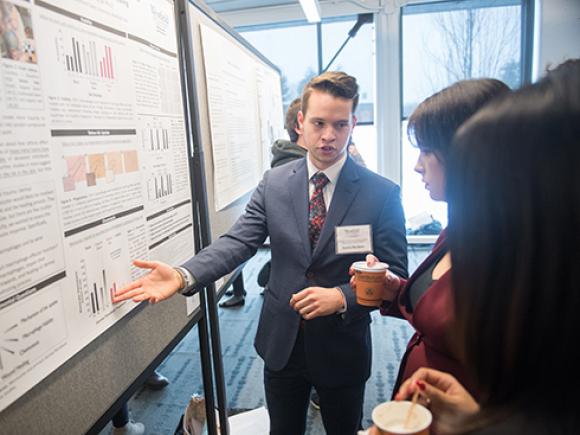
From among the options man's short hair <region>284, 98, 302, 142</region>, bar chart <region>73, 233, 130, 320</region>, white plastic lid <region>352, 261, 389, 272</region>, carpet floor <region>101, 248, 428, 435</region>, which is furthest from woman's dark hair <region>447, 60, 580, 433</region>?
man's short hair <region>284, 98, 302, 142</region>

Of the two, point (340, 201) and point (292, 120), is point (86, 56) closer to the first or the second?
point (340, 201)

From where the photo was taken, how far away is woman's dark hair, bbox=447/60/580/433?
18.0 inches

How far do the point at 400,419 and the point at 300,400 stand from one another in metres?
0.84

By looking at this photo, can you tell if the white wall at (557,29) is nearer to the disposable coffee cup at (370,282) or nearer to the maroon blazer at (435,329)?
the disposable coffee cup at (370,282)

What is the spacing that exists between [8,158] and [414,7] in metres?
4.74

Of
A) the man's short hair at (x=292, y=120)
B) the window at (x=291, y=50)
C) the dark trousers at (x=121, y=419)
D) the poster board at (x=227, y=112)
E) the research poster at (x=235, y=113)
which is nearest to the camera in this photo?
the poster board at (x=227, y=112)

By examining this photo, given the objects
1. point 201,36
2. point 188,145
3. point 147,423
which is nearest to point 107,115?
point 188,145

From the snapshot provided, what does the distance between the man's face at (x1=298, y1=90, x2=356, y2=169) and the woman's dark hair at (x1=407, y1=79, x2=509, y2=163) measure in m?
0.38

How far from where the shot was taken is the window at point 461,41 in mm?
4430

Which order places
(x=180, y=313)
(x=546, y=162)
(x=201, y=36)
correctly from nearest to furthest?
(x=546, y=162)
(x=180, y=313)
(x=201, y=36)

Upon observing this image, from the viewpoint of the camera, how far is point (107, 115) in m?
0.88

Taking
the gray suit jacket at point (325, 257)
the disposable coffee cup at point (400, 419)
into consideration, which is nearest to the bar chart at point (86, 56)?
the gray suit jacket at point (325, 257)

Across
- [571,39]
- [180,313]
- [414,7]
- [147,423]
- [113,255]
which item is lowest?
[147,423]

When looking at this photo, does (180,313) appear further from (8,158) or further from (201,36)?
(201,36)
